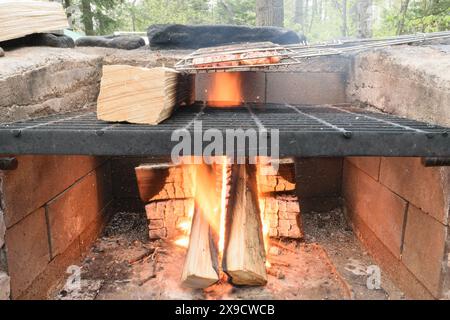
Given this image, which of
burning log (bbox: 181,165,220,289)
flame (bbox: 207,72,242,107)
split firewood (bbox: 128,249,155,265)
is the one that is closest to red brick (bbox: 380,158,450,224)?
burning log (bbox: 181,165,220,289)

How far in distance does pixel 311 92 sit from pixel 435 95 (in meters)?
1.62

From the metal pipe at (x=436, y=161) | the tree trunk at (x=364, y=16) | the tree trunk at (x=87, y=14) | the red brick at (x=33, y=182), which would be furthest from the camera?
the tree trunk at (x=364, y=16)

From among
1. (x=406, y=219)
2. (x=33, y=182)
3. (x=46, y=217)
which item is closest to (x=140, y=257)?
(x=46, y=217)

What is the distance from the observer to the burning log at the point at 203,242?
254 cm

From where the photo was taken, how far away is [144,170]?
3.31 m

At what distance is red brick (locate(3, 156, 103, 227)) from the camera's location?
Answer: 215cm

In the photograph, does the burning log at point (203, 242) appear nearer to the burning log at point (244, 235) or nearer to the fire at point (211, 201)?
the fire at point (211, 201)

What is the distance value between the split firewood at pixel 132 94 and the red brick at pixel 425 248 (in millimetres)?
1769

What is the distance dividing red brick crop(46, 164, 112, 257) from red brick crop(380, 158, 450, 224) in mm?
2499

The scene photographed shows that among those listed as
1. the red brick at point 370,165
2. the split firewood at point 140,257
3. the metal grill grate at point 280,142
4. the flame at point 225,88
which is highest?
the flame at point 225,88

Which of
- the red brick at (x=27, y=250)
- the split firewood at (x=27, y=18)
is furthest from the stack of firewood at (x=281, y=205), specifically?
the split firewood at (x=27, y=18)

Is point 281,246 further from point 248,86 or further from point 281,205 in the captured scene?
point 248,86
